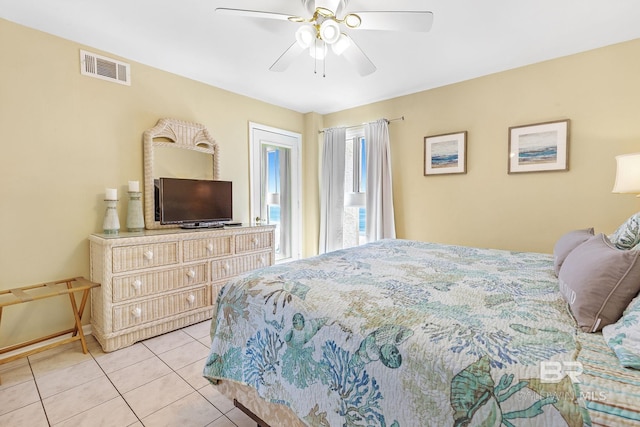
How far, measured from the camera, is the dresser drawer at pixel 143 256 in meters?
2.29

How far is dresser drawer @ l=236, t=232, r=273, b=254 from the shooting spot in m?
3.12

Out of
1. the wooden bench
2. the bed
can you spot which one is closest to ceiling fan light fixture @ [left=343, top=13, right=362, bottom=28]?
the bed

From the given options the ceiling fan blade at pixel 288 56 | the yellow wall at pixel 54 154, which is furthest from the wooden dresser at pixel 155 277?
the ceiling fan blade at pixel 288 56

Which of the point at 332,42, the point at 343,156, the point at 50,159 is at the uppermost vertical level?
the point at 332,42

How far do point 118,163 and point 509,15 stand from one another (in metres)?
3.43

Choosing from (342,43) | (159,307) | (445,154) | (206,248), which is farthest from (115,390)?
(445,154)

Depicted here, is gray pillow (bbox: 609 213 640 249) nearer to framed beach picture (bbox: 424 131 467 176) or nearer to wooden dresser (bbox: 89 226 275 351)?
framed beach picture (bbox: 424 131 467 176)

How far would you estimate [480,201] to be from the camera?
318 centimetres

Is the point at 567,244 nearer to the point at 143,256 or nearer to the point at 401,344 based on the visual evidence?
the point at 401,344

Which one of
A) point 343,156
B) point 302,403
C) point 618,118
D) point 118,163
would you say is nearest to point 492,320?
point 302,403

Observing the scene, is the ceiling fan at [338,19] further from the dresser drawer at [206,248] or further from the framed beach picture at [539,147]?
the dresser drawer at [206,248]

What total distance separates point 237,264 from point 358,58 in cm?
225

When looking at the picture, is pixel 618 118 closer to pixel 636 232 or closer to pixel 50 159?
pixel 636 232

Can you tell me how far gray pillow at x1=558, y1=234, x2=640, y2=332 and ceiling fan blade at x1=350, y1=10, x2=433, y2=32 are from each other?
1523mm
